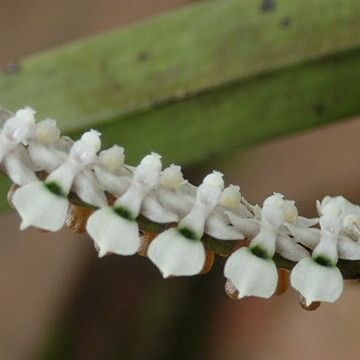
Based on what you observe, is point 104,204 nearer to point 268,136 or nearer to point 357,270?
point 357,270

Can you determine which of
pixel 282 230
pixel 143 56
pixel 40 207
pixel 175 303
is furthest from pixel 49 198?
pixel 175 303

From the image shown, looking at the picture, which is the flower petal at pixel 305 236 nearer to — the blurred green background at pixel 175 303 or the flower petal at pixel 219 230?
the flower petal at pixel 219 230

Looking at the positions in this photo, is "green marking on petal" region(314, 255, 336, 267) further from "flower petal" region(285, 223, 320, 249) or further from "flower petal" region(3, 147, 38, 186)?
"flower petal" region(3, 147, 38, 186)

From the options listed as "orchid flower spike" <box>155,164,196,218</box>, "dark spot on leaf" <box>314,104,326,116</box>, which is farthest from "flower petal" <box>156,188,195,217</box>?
"dark spot on leaf" <box>314,104,326,116</box>

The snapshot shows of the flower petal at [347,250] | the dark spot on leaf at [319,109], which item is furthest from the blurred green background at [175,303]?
the flower petal at [347,250]


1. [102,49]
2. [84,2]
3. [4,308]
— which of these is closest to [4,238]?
[4,308]

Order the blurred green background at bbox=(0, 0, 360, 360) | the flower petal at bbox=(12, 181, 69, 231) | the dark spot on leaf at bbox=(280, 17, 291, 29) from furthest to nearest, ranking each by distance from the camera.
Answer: the blurred green background at bbox=(0, 0, 360, 360) → the dark spot on leaf at bbox=(280, 17, 291, 29) → the flower petal at bbox=(12, 181, 69, 231)
